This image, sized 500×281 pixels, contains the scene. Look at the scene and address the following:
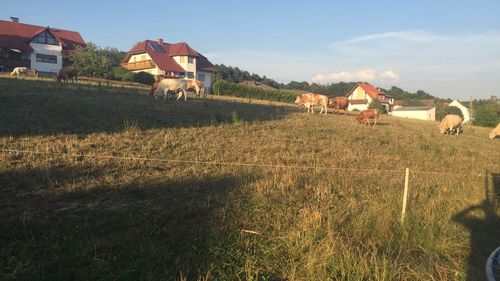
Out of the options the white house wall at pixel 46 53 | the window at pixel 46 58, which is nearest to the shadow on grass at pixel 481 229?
the white house wall at pixel 46 53

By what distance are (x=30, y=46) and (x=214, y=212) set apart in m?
58.0

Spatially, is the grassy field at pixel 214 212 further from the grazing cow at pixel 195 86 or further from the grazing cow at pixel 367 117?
the grazing cow at pixel 195 86

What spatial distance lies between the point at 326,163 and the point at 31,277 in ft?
26.1

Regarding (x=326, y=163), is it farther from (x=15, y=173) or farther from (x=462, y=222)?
(x=15, y=173)

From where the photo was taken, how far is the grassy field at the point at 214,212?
528cm

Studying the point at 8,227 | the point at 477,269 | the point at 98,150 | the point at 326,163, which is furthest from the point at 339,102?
the point at 8,227

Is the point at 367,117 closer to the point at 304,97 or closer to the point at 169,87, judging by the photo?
the point at 304,97

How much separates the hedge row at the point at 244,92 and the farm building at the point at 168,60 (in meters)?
14.4

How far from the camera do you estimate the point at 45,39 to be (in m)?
57.9

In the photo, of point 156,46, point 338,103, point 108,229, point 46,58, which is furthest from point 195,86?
point 156,46

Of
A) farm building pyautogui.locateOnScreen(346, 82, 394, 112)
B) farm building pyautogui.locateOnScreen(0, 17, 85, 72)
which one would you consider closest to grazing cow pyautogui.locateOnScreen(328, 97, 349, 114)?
farm building pyautogui.locateOnScreen(0, 17, 85, 72)

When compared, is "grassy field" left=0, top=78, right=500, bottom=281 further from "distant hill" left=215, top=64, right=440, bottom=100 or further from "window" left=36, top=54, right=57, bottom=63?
"distant hill" left=215, top=64, right=440, bottom=100

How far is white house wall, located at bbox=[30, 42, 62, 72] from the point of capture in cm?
5688

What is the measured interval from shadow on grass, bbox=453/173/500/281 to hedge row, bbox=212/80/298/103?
41705 mm
